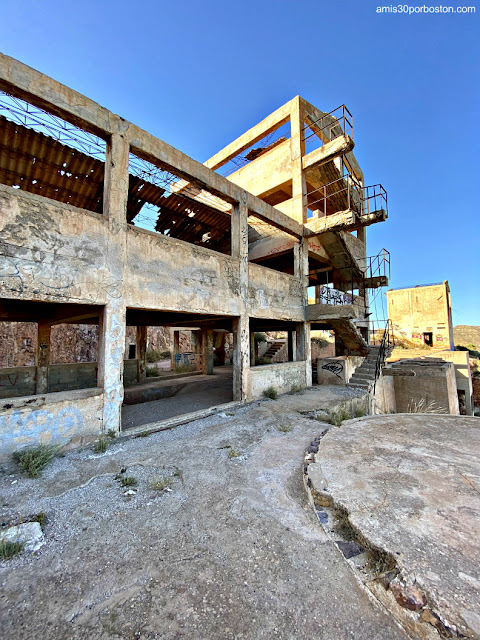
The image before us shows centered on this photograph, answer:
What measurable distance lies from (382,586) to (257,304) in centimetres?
795

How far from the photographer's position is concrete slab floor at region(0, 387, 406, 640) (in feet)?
6.04

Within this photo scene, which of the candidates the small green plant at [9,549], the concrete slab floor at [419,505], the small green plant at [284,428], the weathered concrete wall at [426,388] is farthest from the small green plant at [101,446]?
the weathered concrete wall at [426,388]

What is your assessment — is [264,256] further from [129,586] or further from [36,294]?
[129,586]

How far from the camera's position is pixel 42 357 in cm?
1177

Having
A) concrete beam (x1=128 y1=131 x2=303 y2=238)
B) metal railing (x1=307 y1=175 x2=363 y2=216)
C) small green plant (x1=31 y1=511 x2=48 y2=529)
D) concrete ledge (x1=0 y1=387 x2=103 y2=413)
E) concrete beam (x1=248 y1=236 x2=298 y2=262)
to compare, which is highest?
metal railing (x1=307 y1=175 x2=363 y2=216)

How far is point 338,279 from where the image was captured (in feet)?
52.2

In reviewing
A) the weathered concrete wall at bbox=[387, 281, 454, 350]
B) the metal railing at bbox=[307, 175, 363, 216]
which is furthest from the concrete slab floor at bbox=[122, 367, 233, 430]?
the weathered concrete wall at bbox=[387, 281, 454, 350]

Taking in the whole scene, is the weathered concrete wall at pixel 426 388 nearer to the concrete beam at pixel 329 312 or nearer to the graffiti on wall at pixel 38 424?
the concrete beam at pixel 329 312

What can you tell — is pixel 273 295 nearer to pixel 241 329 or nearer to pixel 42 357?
pixel 241 329

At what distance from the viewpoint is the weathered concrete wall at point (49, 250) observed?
466cm

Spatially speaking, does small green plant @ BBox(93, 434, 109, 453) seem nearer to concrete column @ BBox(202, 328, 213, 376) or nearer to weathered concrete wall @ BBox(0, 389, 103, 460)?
weathered concrete wall @ BBox(0, 389, 103, 460)

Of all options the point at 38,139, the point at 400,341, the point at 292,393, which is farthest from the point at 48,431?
the point at 400,341

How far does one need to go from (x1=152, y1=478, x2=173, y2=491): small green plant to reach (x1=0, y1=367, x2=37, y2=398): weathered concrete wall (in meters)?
10.5

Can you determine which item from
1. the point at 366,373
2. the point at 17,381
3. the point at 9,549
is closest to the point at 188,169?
the point at 9,549
